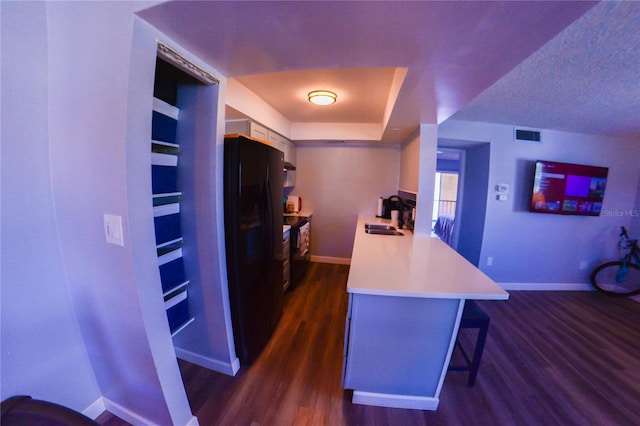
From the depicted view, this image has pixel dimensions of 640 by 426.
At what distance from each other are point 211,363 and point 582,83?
3626mm

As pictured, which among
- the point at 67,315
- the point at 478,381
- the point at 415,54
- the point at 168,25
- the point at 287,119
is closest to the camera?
the point at 168,25

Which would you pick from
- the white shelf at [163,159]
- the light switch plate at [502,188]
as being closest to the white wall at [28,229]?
the white shelf at [163,159]

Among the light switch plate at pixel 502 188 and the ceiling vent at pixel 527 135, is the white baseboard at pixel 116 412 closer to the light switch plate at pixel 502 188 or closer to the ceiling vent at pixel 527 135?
the light switch plate at pixel 502 188

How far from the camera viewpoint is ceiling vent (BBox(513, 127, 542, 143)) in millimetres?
2764

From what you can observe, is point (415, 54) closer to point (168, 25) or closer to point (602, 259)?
point (168, 25)

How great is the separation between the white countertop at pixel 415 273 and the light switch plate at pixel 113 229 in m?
1.10

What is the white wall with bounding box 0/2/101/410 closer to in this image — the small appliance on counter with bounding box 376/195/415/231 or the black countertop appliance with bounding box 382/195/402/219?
the small appliance on counter with bounding box 376/195/415/231

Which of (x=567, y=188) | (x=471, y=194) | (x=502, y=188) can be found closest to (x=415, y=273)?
(x=502, y=188)

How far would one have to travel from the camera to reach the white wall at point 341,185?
3.56 meters

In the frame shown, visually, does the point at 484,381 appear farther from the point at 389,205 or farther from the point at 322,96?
the point at 322,96

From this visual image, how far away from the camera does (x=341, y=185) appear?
366 centimetres

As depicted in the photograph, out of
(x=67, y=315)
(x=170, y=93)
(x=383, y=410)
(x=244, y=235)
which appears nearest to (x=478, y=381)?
(x=383, y=410)

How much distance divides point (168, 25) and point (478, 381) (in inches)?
113

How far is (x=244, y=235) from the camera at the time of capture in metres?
1.44
